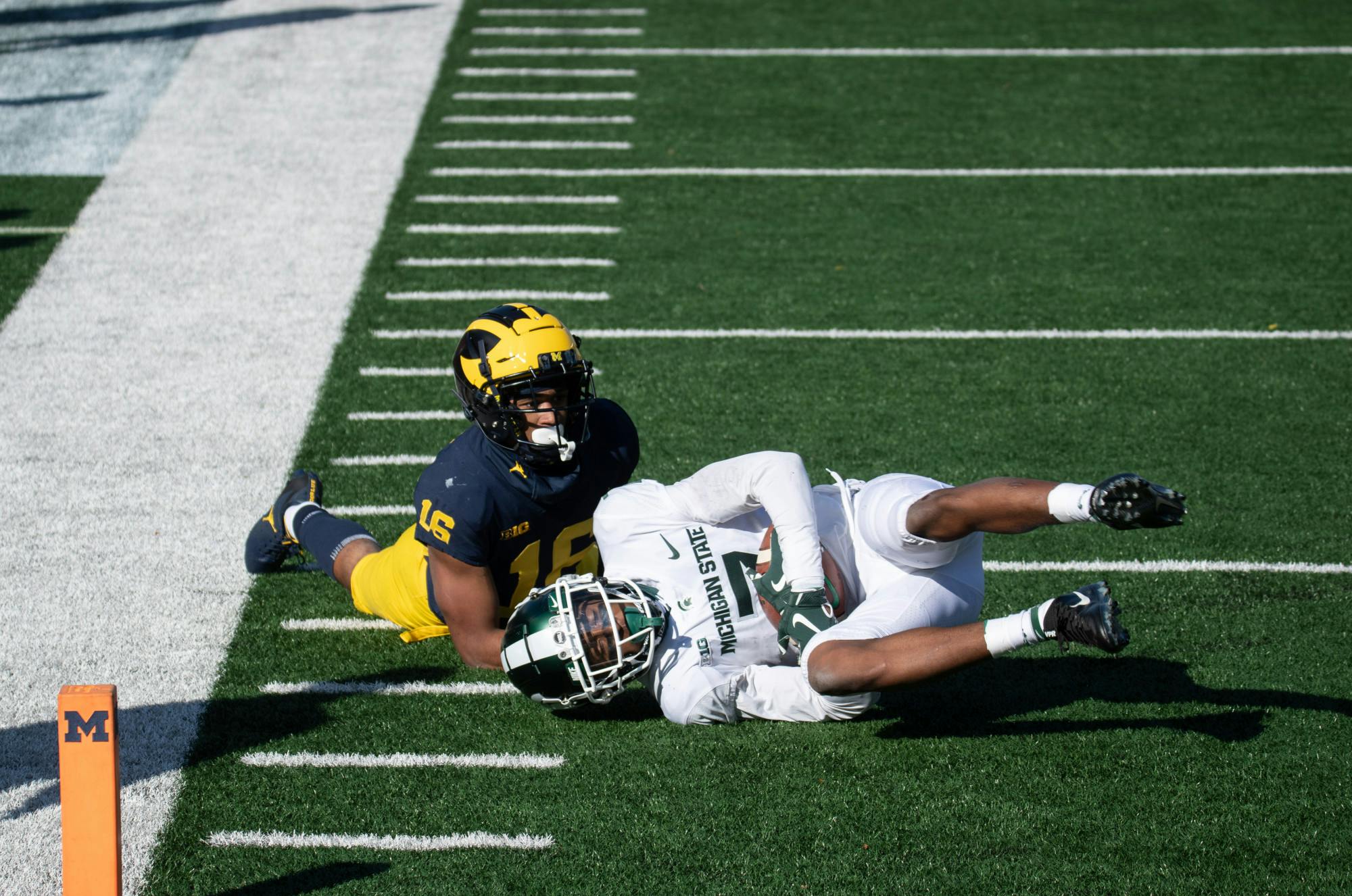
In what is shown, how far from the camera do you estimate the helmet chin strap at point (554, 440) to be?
4016mm

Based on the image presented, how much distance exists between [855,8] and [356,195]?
5085mm

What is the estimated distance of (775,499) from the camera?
3717 mm

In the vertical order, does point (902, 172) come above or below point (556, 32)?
below

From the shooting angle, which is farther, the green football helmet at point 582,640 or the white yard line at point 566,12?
the white yard line at point 566,12

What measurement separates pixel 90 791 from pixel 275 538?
6.47 ft

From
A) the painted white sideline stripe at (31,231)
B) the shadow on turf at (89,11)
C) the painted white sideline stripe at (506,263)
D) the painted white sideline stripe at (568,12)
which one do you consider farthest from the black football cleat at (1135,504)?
the shadow on turf at (89,11)

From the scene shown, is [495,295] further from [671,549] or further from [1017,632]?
[1017,632]

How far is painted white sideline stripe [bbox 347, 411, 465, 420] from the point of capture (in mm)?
5910

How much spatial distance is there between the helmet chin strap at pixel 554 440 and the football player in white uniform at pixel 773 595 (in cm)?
22

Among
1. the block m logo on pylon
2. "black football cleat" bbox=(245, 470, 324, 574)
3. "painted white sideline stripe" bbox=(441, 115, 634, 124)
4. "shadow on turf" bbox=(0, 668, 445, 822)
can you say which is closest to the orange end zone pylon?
the block m logo on pylon

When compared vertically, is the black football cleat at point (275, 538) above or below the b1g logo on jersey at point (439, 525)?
below

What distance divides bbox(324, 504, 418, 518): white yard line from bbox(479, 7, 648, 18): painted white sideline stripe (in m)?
6.68

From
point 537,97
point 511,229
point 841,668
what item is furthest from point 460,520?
point 537,97

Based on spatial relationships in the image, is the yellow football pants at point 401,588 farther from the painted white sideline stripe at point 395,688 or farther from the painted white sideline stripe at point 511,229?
the painted white sideline stripe at point 511,229
